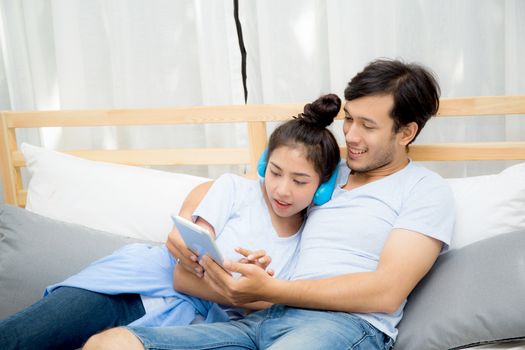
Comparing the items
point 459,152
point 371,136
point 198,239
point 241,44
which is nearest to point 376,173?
point 371,136

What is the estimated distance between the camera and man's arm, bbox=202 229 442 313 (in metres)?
1.35

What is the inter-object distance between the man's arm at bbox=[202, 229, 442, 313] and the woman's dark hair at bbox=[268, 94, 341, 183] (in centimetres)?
28

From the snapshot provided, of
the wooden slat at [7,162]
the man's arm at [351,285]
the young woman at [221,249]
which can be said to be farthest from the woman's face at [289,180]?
the wooden slat at [7,162]

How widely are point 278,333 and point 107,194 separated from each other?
0.82m

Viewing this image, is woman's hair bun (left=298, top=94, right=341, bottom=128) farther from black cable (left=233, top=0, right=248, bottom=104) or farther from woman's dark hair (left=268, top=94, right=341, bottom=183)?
black cable (left=233, top=0, right=248, bottom=104)

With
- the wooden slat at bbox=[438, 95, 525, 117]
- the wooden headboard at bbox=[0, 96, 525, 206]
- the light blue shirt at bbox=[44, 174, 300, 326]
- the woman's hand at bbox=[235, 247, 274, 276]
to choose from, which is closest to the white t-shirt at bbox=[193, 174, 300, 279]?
the light blue shirt at bbox=[44, 174, 300, 326]

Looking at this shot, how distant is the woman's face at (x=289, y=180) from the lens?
1496 mm

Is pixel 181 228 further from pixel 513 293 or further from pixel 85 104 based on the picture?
pixel 85 104

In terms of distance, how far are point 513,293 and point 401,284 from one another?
9.2 inches

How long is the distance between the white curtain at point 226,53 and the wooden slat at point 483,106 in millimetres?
222

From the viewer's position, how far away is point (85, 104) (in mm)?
2348

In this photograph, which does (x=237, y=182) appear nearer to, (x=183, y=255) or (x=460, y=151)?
(x=183, y=255)

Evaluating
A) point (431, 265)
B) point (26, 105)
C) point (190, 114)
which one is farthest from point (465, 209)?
point (26, 105)

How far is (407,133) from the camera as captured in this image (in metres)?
1.59
